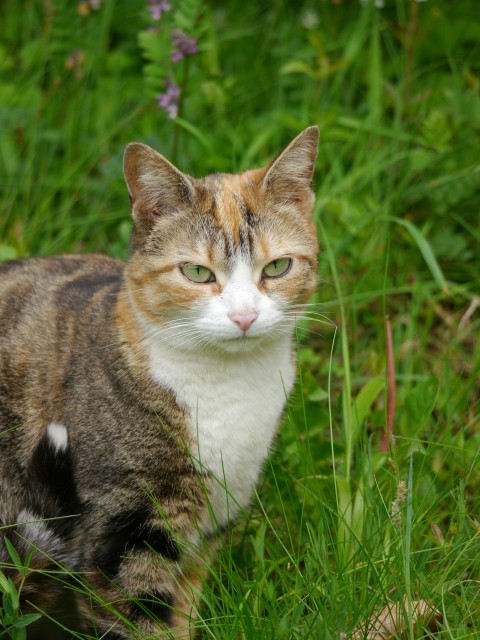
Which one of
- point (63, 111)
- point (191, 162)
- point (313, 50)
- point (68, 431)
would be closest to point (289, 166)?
point (68, 431)

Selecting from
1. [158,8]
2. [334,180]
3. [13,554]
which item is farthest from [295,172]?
[334,180]

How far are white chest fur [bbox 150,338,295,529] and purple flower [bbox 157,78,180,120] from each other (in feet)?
4.31

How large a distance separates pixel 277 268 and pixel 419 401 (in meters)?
0.87

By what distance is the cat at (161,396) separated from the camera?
2398 millimetres

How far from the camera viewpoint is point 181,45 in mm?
3410

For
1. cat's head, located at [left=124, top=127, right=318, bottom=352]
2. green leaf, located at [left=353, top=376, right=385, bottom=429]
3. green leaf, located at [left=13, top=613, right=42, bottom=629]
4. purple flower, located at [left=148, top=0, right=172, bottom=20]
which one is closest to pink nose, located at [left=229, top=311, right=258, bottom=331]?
cat's head, located at [left=124, top=127, right=318, bottom=352]

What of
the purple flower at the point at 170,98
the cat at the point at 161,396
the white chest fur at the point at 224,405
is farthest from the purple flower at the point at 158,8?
the white chest fur at the point at 224,405

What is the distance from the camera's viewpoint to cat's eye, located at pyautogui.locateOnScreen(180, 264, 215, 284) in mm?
2479

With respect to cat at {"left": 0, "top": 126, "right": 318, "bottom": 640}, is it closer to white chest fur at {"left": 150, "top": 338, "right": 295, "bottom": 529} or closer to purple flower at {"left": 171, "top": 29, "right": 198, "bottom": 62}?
white chest fur at {"left": 150, "top": 338, "right": 295, "bottom": 529}

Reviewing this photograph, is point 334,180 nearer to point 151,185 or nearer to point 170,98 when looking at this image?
point 170,98

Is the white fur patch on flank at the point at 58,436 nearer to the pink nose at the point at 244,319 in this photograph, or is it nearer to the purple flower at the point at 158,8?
the pink nose at the point at 244,319

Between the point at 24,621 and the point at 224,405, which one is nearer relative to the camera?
the point at 24,621

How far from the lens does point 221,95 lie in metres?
4.14

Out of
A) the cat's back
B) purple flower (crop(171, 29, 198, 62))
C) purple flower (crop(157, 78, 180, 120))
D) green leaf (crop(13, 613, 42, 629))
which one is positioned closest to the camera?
green leaf (crop(13, 613, 42, 629))
